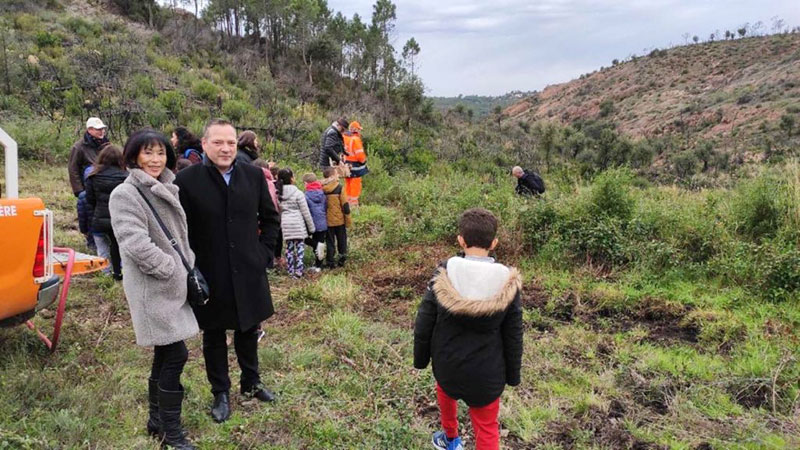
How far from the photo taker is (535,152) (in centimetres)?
2434

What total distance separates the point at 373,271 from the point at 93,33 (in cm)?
2110

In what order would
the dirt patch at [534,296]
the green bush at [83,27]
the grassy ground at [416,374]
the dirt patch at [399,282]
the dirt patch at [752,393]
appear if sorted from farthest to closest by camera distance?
the green bush at [83,27] < the dirt patch at [534,296] < the dirt patch at [399,282] < the dirt patch at [752,393] < the grassy ground at [416,374]

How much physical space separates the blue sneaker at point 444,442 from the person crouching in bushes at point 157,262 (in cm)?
145

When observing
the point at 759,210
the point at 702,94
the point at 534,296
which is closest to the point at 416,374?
the point at 534,296

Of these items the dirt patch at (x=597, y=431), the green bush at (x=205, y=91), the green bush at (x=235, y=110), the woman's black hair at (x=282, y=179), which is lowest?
the dirt patch at (x=597, y=431)

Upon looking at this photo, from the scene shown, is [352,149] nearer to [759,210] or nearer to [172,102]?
[759,210]

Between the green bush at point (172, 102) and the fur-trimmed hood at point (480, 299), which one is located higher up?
the green bush at point (172, 102)

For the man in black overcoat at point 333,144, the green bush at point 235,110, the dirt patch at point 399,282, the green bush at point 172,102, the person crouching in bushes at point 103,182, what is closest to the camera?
the person crouching in bushes at point 103,182

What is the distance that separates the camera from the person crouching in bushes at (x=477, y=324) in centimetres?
246

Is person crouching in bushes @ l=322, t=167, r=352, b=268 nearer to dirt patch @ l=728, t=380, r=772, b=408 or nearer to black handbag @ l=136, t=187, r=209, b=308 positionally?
black handbag @ l=136, t=187, r=209, b=308

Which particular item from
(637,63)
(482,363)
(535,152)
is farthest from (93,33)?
(637,63)

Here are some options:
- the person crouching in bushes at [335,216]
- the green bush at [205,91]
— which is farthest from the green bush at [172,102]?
the person crouching in bushes at [335,216]

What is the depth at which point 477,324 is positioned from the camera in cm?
249

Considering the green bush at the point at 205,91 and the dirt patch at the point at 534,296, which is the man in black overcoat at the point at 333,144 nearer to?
the dirt patch at the point at 534,296
